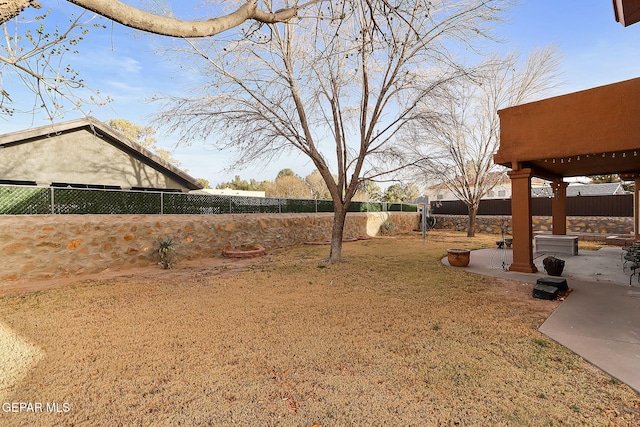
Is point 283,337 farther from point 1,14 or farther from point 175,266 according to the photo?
point 175,266

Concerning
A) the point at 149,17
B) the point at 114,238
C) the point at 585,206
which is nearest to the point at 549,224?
the point at 585,206

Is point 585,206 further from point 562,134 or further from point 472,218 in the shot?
point 562,134

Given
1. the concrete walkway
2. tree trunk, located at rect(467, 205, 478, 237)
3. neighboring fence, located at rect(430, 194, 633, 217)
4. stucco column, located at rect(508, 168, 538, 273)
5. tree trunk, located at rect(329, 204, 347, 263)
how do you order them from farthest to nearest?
tree trunk, located at rect(467, 205, 478, 237) < neighboring fence, located at rect(430, 194, 633, 217) < tree trunk, located at rect(329, 204, 347, 263) < stucco column, located at rect(508, 168, 538, 273) < the concrete walkway

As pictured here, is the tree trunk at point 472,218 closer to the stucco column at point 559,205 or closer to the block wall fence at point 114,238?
the stucco column at point 559,205

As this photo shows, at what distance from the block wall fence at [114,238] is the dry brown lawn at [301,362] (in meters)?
1.67

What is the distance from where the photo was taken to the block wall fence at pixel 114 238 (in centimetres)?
723

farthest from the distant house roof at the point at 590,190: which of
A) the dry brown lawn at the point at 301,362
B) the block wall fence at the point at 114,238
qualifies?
the dry brown lawn at the point at 301,362

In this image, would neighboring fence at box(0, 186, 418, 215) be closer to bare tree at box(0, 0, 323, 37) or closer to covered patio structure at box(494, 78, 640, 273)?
bare tree at box(0, 0, 323, 37)

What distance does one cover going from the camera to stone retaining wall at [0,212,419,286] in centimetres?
721

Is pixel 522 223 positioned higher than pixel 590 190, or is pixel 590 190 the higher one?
pixel 590 190

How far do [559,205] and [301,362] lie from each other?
14632mm

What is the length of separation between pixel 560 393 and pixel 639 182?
15088 millimetres

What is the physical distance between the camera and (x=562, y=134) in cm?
727

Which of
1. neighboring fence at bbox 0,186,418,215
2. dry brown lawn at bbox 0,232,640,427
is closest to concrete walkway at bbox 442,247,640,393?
dry brown lawn at bbox 0,232,640,427
